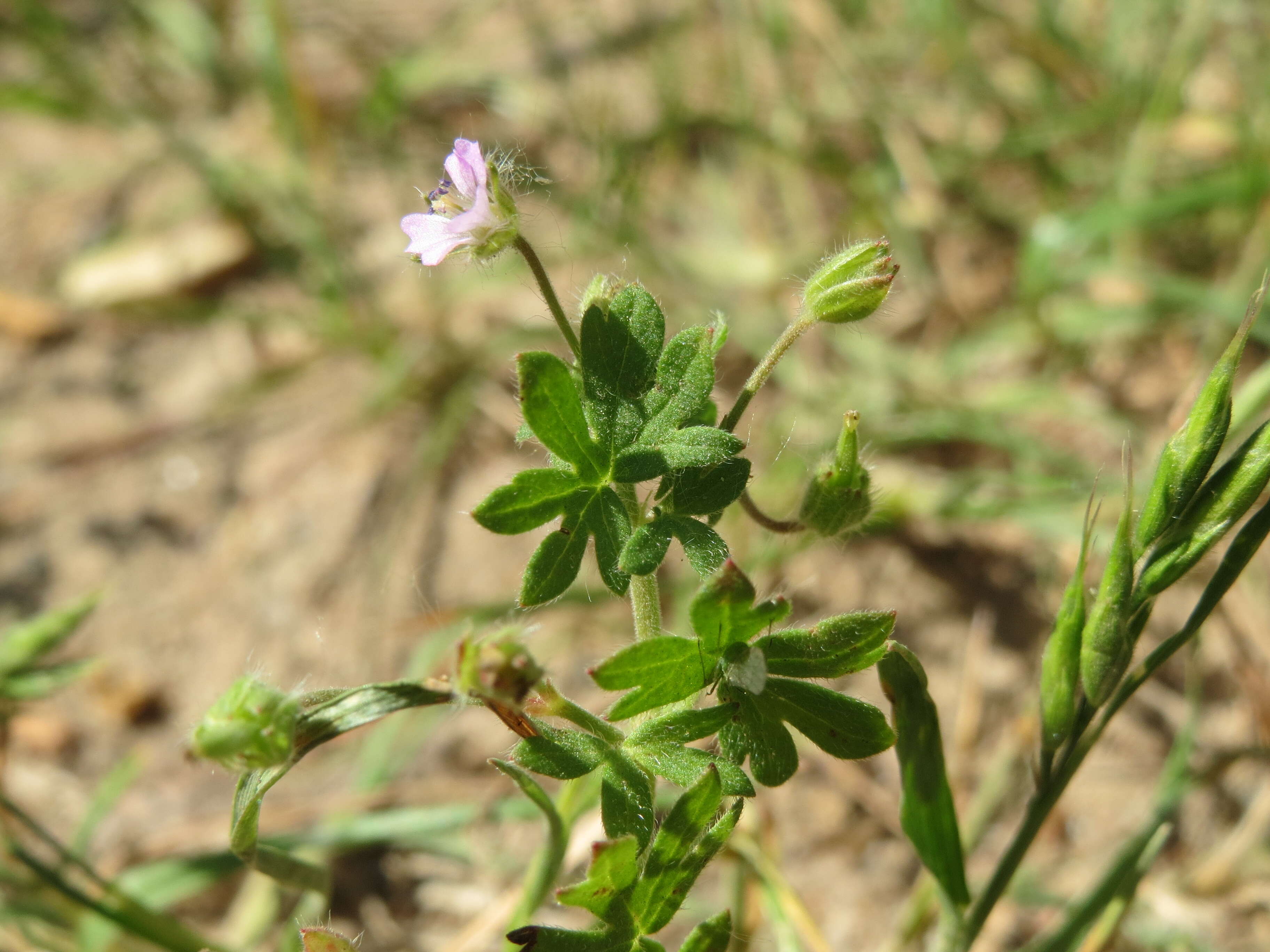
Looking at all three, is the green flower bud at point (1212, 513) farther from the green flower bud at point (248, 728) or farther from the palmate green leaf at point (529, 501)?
the green flower bud at point (248, 728)

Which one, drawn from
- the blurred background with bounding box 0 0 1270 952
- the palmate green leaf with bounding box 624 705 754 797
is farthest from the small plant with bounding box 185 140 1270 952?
the blurred background with bounding box 0 0 1270 952

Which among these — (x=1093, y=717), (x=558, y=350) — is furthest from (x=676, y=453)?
(x=558, y=350)

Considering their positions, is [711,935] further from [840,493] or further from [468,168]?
[468,168]

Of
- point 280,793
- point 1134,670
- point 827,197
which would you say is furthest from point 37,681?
point 827,197

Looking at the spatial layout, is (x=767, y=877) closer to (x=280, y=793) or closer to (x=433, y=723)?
(x=433, y=723)

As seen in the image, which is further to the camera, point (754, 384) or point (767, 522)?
point (767, 522)
